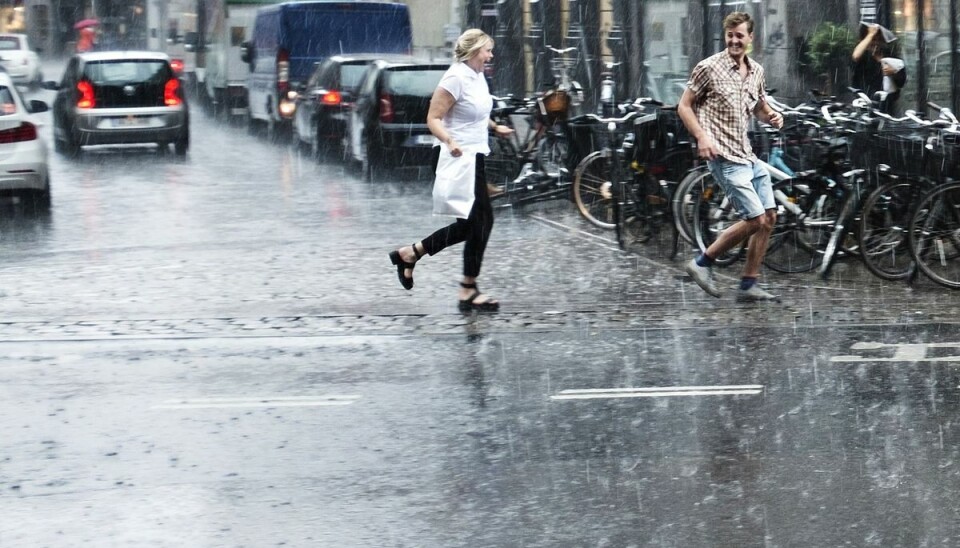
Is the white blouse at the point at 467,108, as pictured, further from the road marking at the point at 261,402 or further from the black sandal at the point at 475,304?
the road marking at the point at 261,402

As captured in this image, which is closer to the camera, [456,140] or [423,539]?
[423,539]

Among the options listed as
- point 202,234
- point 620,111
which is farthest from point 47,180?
point 620,111

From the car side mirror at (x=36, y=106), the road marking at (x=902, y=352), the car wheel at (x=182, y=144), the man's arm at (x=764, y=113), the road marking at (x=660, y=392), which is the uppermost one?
the man's arm at (x=764, y=113)

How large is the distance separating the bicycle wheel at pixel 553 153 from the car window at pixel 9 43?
35522mm

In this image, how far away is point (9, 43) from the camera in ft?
158

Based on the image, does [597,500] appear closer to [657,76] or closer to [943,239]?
[943,239]

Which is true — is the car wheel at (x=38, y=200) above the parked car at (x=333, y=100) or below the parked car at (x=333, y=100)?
below

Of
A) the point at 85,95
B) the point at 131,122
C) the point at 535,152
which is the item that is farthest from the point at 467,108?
the point at 85,95

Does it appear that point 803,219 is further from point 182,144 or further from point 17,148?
point 182,144

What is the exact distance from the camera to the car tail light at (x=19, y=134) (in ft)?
51.8

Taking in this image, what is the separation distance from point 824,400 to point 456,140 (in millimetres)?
3471

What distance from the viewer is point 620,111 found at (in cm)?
1455

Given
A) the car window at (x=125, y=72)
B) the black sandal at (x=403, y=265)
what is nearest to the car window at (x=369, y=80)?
the car window at (x=125, y=72)

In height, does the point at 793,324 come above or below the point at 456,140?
below
